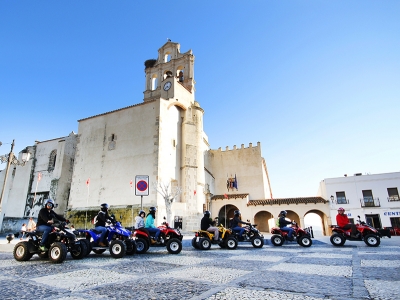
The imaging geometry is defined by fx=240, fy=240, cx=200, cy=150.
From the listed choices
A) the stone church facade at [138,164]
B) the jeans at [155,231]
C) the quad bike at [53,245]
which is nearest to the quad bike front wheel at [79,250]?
the quad bike at [53,245]

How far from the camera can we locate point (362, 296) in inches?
108

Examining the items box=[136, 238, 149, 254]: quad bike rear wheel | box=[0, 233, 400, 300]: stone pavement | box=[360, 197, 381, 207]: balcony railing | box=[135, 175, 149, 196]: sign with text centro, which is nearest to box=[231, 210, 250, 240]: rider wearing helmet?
box=[136, 238, 149, 254]: quad bike rear wheel

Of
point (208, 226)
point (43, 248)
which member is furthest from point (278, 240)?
point (43, 248)

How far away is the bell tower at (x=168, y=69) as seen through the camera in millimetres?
31109

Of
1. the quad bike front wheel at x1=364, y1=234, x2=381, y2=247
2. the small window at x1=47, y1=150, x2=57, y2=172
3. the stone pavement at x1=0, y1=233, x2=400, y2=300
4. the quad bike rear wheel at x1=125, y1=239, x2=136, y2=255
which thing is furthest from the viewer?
the small window at x1=47, y1=150, x2=57, y2=172

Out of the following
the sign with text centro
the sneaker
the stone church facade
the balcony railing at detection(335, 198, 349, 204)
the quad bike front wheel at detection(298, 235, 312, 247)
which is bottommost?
the quad bike front wheel at detection(298, 235, 312, 247)

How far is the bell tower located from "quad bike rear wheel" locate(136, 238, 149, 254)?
22738mm

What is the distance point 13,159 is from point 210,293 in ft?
44.9

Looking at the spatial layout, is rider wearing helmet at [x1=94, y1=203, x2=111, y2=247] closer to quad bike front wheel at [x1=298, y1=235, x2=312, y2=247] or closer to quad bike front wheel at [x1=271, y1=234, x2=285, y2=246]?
quad bike front wheel at [x1=271, y1=234, x2=285, y2=246]

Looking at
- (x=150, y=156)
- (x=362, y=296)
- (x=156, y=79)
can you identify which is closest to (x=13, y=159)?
(x=150, y=156)

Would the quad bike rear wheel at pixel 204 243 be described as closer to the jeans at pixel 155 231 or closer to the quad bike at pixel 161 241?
the quad bike at pixel 161 241

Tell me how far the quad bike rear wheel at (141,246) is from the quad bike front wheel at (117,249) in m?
1.44

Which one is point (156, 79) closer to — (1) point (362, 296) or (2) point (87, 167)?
(2) point (87, 167)

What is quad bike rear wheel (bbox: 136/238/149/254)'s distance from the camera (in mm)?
8000
